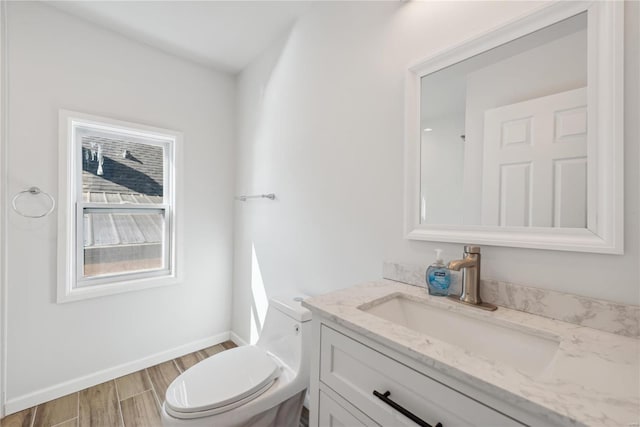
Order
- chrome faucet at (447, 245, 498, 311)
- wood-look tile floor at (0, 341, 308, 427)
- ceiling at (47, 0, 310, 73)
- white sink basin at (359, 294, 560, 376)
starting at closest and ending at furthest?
white sink basin at (359, 294, 560, 376), chrome faucet at (447, 245, 498, 311), wood-look tile floor at (0, 341, 308, 427), ceiling at (47, 0, 310, 73)

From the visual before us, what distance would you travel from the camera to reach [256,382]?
1256mm

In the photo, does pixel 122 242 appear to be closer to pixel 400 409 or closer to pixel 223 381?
Result: pixel 223 381

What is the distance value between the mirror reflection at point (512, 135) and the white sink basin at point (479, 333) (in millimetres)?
331

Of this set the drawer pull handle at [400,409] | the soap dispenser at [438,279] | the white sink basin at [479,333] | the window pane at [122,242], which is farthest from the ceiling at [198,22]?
the drawer pull handle at [400,409]

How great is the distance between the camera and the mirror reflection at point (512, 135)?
83 cm

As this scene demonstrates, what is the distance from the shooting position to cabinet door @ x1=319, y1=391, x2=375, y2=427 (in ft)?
2.70

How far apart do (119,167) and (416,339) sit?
236 centimetres

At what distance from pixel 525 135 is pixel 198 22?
2037 mm

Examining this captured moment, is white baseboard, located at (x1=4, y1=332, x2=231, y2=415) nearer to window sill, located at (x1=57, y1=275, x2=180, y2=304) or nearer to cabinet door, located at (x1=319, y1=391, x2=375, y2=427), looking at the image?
window sill, located at (x1=57, y1=275, x2=180, y2=304)

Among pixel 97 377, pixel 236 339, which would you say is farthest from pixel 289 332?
pixel 97 377

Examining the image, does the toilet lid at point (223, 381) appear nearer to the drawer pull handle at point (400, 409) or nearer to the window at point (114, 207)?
the drawer pull handle at point (400, 409)

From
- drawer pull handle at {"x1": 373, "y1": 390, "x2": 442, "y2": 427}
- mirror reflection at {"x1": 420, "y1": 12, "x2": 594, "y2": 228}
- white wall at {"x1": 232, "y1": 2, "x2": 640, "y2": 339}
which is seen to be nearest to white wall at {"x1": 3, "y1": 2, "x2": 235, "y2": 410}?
white wall at {"x1": 232, "y1": 2, "x2": 640, "y2": 339}

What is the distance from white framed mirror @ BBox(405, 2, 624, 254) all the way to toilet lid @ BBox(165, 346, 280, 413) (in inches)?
37.6

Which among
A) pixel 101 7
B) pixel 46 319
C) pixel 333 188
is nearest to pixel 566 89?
pixel 333 188
